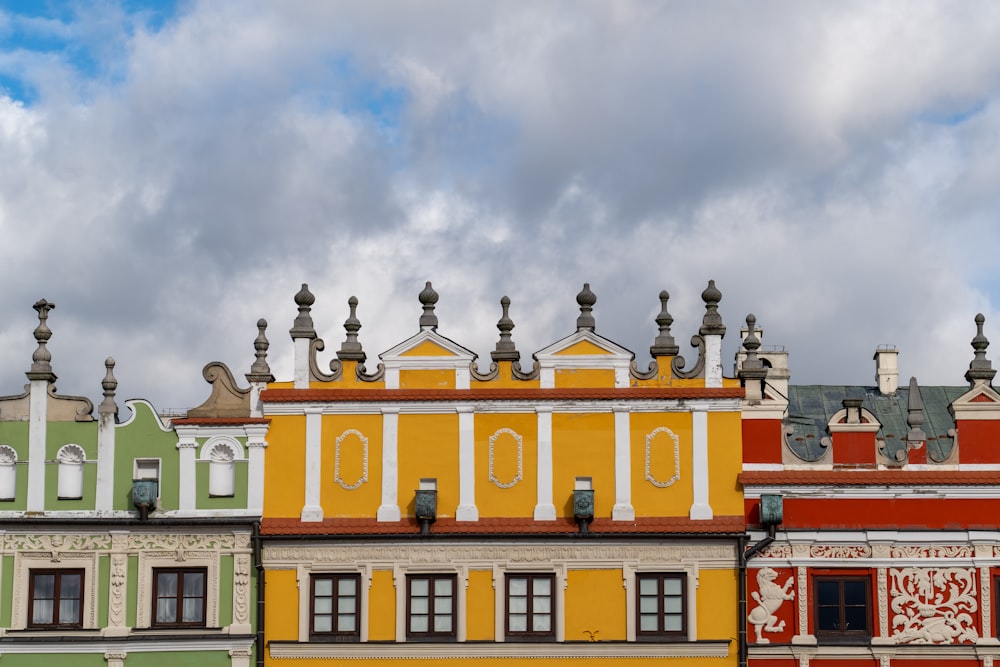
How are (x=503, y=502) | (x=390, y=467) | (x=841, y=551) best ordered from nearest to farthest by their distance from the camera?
(x=841, y=551) < (x=503, y=502) < (x=390, y=467)

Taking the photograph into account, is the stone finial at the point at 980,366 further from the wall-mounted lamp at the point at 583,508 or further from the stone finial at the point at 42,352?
the stone finial at the point at 42,352

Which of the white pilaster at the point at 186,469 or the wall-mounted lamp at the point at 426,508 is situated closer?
the wall-mounted lamp at the point at 426,508

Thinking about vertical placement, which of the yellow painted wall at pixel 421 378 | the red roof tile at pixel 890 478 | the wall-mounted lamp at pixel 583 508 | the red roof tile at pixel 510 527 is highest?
the yellow painted wall at pixel 421 378

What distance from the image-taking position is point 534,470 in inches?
1681

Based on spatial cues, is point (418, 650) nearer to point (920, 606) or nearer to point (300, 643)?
point (300, 643)

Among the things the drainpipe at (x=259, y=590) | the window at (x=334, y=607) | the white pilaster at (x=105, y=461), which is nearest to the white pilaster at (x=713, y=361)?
the window at (x=334, y=607)

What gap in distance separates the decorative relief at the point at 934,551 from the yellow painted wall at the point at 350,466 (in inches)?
488

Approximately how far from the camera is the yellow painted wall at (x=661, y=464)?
42531mm

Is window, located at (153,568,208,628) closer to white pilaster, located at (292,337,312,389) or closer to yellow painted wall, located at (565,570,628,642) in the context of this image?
white pilaster, located at (292,337,312,389)

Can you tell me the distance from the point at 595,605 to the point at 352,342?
28.3 ft

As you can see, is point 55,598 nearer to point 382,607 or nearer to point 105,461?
point 105,461

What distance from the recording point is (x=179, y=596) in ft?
139

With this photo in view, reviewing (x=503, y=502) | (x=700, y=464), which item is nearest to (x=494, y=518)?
(x=503, y=502)

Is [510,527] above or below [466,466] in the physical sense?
below
